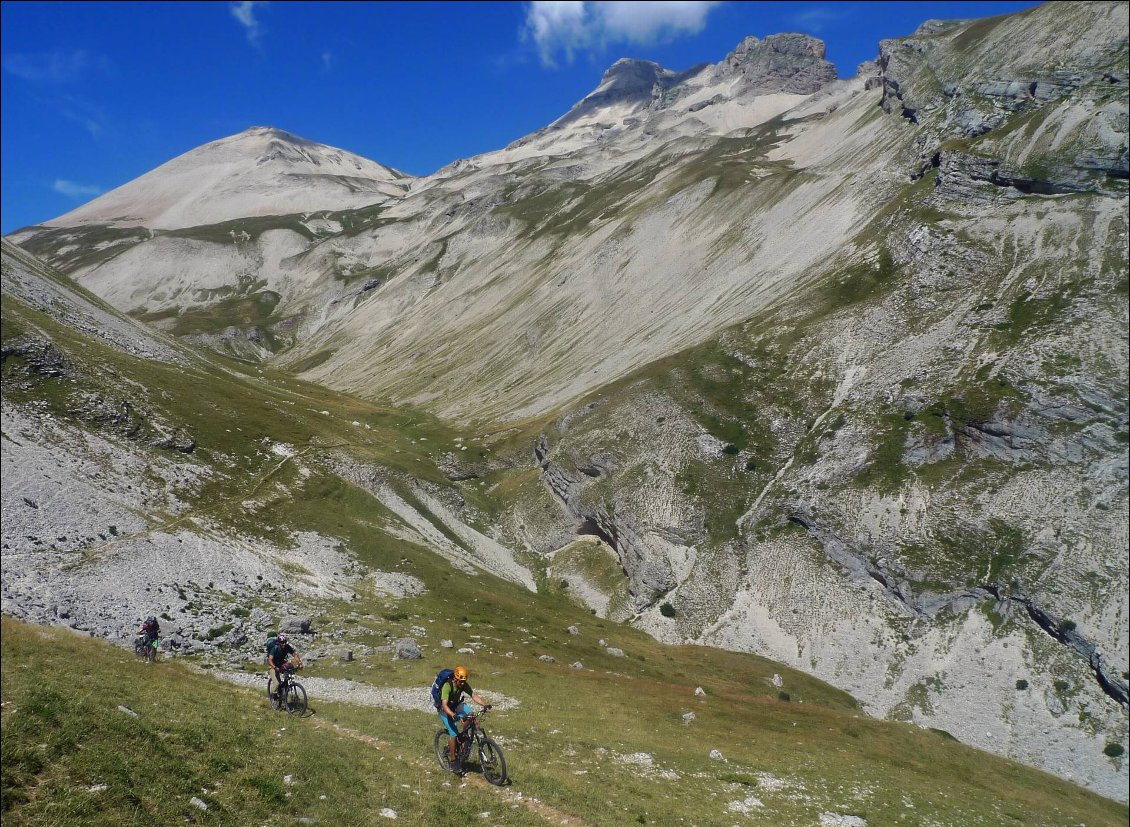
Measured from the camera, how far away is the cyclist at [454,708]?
20.7 m

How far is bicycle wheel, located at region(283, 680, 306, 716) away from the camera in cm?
2620

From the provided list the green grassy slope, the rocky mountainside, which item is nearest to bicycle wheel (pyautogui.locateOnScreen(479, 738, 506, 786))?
the green grassy slope

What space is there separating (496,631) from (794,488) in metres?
46.5

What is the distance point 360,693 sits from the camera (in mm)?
35250

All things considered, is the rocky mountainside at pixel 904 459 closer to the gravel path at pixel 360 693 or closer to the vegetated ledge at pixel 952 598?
the vegetated ledge at pixel 952 598

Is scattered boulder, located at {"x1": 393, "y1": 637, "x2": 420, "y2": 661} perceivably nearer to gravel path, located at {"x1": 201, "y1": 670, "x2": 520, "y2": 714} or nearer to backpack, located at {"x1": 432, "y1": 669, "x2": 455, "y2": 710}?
gravel path, located at {"x1": 201, "y1": 670, "x2": 520, "y2": 714}

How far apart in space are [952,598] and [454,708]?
66168 mm

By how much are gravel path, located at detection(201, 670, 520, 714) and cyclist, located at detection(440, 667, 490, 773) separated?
1242 centimetres

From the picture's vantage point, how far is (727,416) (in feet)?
318

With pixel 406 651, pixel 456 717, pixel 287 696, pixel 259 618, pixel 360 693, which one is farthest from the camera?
pixel 259 618

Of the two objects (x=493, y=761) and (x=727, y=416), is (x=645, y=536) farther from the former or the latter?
(x=493, y=761)

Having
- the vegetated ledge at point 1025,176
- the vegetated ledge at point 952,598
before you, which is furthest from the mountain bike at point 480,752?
the vegetated ledge at point 1025,176

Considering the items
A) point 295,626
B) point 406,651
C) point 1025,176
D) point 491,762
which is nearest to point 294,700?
point 491,762

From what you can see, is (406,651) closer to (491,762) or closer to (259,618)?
(259,618)
